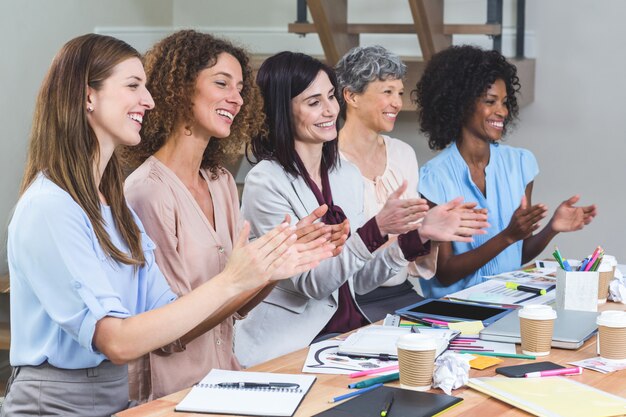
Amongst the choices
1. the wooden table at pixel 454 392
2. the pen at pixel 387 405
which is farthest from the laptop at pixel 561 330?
the pen at pixel 387 405

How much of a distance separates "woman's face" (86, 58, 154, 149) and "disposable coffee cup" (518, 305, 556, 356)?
91cm

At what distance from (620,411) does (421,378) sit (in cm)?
35

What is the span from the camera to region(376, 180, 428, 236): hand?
2355 millimetres

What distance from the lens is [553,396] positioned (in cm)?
160

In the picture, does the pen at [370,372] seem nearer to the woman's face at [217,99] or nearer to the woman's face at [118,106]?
the woman's face at [118,106]

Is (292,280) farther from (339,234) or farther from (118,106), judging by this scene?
(118,106)

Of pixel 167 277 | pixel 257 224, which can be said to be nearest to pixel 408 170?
pixel 257 224

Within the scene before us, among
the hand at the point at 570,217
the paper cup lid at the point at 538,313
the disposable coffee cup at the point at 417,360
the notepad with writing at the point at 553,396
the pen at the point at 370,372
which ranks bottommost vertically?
the pen at the point at 370,372

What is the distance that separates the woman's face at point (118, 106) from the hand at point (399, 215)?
2.41 feet

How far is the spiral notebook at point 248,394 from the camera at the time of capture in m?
1.56

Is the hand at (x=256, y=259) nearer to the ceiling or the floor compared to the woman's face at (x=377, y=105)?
nearer to the floor

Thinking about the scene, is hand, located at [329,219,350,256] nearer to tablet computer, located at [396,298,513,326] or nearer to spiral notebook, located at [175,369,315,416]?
tablet computer, located at [396,298,513,326]

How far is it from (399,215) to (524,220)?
2.32ft

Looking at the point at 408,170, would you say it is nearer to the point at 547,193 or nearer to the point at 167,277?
the point at 547,193
